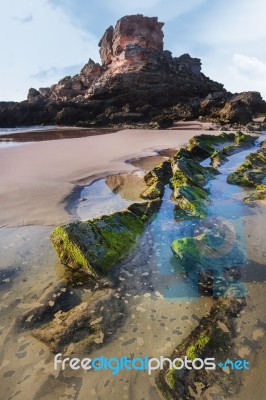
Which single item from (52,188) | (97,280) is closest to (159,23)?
(52,188)

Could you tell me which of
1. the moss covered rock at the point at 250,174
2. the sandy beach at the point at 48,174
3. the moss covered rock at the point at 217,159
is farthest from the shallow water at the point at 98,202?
the moss covered rock at the point at 217,159

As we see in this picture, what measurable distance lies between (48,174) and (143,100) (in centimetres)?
3508

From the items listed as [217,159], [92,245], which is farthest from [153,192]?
[217,159]

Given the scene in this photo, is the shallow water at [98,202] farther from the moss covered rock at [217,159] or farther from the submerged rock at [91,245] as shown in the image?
the moss covered rock at [217,159]

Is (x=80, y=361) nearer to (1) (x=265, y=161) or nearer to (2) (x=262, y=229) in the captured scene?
(2) (x=262, y=229)

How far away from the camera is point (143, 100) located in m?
42.0

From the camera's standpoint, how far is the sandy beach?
6.59 meters

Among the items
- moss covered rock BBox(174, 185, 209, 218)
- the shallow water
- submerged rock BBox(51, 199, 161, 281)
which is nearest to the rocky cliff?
the shallow water

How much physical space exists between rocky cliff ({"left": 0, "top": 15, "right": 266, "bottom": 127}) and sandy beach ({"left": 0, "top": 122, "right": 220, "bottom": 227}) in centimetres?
1637

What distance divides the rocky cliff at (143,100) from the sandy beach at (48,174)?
16366mm

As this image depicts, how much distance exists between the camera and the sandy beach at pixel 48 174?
259 inches

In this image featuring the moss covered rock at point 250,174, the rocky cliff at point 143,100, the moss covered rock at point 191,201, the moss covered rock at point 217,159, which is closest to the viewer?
the moss covered rock at point 191,201

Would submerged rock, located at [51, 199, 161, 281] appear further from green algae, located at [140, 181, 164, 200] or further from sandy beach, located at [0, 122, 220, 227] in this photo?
green algae, located at [140, 181, 164, 200]

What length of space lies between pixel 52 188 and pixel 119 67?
189 ft
